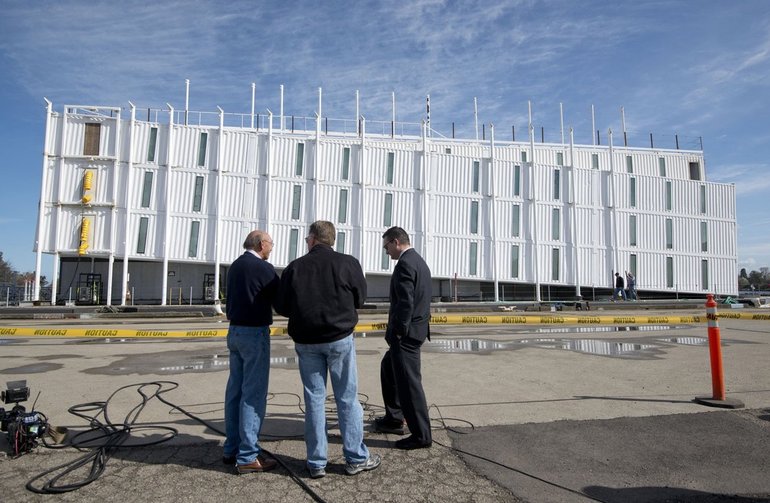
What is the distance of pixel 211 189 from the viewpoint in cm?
2845

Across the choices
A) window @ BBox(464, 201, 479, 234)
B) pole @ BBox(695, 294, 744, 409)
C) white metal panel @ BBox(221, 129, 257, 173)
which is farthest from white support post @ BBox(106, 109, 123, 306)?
pole @ BBox(695, 294, 744, 409)

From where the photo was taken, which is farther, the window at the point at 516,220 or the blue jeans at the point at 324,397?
the window at the point at 516,220

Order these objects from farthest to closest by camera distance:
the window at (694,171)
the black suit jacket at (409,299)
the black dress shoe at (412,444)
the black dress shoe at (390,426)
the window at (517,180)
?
the window at (694,171) → the window at (517,180) → the black dress shoe at (390,426) → the black suit jacket at (409,299) → the black dress shoe at (412,444)

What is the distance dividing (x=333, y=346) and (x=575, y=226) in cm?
3145

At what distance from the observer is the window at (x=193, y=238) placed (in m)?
28.0

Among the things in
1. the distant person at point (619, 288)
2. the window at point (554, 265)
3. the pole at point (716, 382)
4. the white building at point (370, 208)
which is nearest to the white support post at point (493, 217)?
the white building at point (370, 208)

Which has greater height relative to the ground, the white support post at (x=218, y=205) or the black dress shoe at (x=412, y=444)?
the white support post at (x=218, y=205)

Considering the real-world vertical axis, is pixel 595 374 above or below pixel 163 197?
below

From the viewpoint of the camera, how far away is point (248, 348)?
3.80 meters

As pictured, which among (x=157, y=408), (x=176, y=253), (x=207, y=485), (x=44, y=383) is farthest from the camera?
(x=176, y=253)

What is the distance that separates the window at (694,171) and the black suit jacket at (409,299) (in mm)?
40228

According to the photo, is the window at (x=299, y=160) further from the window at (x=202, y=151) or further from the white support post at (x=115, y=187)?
the white support post at (x=115, y=187)

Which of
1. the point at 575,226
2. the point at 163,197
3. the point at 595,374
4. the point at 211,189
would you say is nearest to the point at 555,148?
the point at 575,226

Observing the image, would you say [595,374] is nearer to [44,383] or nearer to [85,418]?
[85,418]
